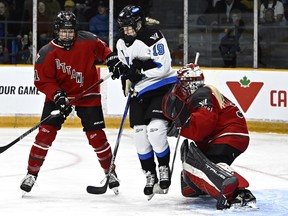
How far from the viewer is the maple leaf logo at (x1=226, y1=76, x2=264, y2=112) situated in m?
8.55

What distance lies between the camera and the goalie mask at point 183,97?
480cm

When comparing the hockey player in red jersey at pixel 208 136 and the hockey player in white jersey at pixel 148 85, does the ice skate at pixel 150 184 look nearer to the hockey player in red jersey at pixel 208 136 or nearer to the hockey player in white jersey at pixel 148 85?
the hockey player in white jersey at pixel 148 85

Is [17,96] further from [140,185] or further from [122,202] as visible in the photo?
[122,202]

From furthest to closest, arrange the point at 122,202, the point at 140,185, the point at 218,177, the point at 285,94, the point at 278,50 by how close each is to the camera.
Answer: the point at 278,50 → the point at 285,94 → the point at 140,185 → the point at 122,202 → the point at 218,177

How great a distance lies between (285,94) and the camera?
27.6 feet

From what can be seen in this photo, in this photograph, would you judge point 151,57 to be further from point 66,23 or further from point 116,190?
point 116,190

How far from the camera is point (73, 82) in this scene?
5.22 meters

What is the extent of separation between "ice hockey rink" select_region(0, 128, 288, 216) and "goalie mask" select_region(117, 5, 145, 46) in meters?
0.94

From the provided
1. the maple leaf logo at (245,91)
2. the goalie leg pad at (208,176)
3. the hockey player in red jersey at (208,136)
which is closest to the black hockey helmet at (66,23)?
the hockey player in red jersey at (208,136)

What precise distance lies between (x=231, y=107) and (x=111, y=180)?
35.4 inches

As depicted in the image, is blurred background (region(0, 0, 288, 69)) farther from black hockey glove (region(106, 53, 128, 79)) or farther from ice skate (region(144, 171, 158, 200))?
ice skate (region(144, 171, 158, 200))

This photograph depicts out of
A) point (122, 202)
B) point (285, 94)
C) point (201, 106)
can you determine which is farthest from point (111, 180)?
point (285, 94)

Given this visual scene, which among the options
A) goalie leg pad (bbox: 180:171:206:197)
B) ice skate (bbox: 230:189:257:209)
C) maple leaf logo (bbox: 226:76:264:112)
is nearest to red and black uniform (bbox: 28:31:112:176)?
goalie leg pad (bbox: 180:171:206:197)

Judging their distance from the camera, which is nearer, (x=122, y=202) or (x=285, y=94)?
(x=122, y=202)
